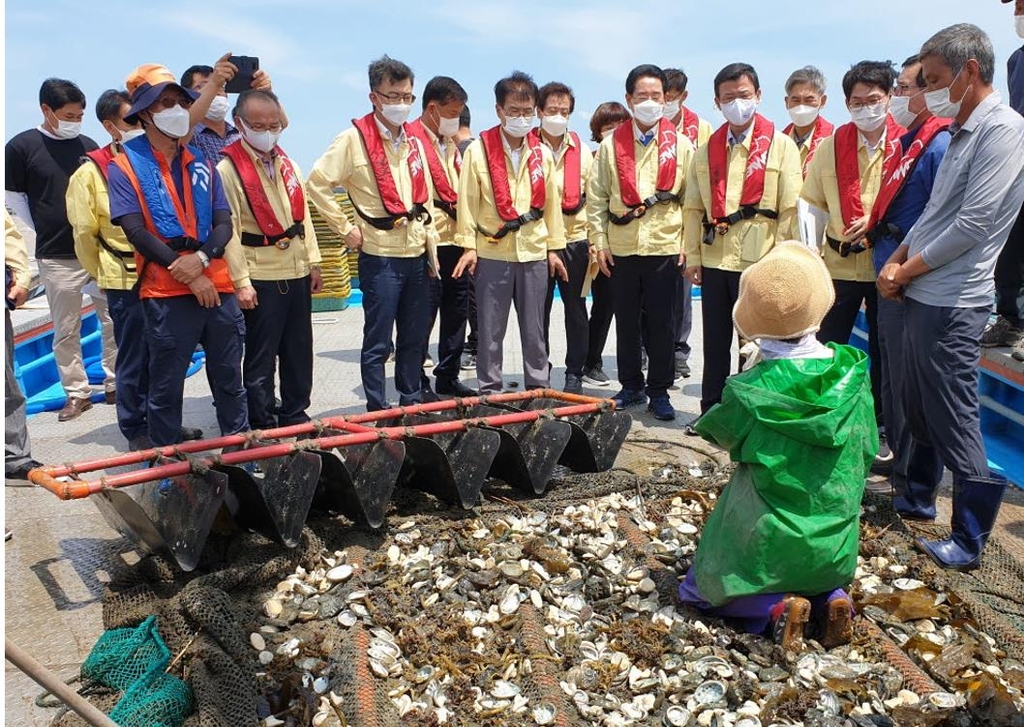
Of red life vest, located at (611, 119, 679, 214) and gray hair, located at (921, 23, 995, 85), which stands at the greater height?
gray hair, located at (921, 23, 995, 85)

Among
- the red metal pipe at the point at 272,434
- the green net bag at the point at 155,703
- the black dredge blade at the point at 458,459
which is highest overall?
the red metal pipe at the point at 272,434

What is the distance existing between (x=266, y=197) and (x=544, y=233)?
1875 mm

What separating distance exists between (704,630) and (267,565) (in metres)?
1.73

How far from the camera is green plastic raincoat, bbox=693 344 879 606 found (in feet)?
9.45

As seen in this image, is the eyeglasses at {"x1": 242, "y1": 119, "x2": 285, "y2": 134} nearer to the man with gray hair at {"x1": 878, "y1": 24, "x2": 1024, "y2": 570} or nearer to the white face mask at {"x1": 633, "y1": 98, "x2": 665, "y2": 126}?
the white face mask at {"x1": 633, "y1": 98, "x2": 665, "y2": 126}

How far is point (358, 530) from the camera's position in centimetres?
389

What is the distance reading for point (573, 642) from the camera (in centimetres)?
304

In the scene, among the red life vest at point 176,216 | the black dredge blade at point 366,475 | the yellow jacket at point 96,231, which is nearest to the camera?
the black dredge blade at point 366,475

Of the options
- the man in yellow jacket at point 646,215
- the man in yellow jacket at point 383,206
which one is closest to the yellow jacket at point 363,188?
the man in yellow jacket at point 383,206

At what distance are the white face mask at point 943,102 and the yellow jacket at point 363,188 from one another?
9.95 feet

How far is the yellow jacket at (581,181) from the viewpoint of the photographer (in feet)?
20.1

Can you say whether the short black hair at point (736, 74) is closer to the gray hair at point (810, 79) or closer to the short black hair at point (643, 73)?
the short black hair at point (643, 73)

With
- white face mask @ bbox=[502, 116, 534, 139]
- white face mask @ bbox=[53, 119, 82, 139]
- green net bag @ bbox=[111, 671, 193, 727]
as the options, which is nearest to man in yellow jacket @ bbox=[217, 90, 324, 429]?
white face mask @ bbox=[502, 116, 534, 139]

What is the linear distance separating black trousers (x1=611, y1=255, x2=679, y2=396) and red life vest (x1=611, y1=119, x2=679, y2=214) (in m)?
0.36
